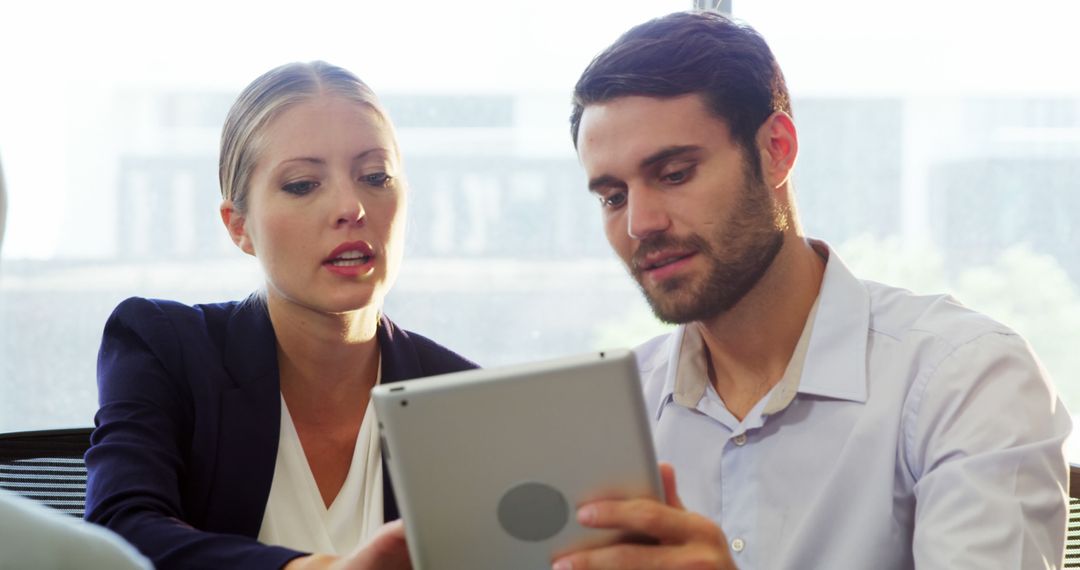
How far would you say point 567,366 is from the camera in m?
1.00

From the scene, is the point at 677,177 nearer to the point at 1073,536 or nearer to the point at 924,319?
the point at 924,319

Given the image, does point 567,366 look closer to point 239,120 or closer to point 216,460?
point 216,460

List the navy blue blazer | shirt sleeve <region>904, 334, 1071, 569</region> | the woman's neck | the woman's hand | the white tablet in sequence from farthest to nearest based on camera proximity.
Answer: the woman's neck → the navy blue blazer → shirt sleeve <region>904, 334, 1071, 569</region> → the woman's hand → the white tablet

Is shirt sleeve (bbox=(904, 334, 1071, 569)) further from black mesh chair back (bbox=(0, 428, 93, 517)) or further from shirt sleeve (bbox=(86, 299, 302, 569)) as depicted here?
black mesh chair back (bbox=(0, 428, 93, 517))

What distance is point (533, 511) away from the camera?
1038mm

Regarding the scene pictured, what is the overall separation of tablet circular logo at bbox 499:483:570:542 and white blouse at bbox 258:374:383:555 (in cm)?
66

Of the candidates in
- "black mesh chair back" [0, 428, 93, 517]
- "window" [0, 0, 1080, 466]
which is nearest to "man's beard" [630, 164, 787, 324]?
"black mesh chair back" [0, 428, 93, 517]

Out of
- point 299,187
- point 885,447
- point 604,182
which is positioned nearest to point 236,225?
point 299,187

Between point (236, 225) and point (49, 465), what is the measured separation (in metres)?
0.51

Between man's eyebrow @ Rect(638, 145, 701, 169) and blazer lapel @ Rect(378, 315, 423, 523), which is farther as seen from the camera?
blazer lapel @ Rect(378, 315, 423, 523)

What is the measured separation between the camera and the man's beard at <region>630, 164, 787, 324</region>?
1616 millimetres

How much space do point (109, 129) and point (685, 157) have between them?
7.04 ft

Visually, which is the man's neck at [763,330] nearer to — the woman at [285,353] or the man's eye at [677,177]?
the man's eye at [677,177]

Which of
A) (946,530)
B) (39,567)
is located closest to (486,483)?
(39,567)
